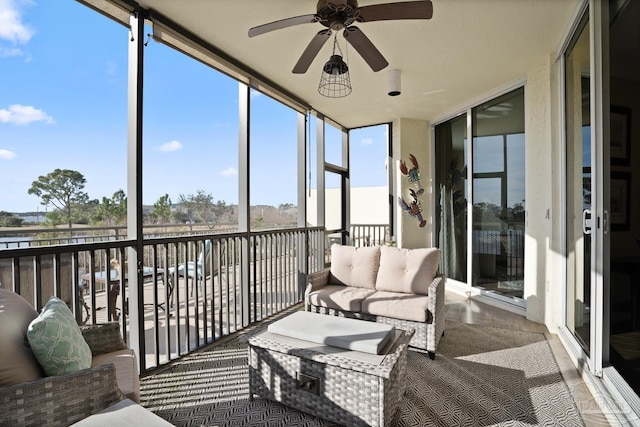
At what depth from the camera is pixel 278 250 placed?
3936 millimetres

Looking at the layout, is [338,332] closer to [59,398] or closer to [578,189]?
[59,398]

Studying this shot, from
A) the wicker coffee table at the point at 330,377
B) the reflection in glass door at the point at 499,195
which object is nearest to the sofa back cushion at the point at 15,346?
the wicker coffee table at the point at 330,377

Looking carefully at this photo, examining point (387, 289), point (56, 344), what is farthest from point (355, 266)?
point (56, 344)

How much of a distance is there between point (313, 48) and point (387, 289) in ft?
6.90

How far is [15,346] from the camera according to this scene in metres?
1.21

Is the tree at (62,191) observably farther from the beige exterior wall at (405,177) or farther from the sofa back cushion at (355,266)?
the beige exterior wall at (405,177)

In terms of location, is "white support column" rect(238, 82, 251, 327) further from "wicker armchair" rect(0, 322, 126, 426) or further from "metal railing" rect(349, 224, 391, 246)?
"metal railing" rect(349, 224, 391, 246)

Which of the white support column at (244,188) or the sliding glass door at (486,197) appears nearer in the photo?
the white support column at (244,188)

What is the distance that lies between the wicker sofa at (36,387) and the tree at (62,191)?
688 centimetres

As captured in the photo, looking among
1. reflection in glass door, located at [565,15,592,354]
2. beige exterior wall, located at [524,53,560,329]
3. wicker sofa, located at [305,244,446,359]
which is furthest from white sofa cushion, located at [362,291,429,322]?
beige exterior wall, located at [524,53,560,329]

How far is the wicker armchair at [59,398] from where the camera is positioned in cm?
105

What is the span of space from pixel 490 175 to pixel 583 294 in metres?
2.18

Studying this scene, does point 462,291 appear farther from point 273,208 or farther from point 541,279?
point 273,208

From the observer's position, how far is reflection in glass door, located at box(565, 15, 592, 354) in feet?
7.68
